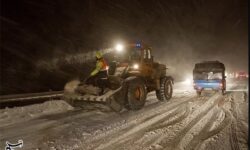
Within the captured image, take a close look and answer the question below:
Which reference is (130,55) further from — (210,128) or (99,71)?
(210,128)

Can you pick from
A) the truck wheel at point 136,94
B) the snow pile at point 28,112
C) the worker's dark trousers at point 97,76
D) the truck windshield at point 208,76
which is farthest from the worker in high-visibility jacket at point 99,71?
the truck windshield at point 208,76

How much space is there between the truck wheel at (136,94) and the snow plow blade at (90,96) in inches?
24.3

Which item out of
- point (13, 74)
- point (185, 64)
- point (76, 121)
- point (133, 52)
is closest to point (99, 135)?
point (76, 121)

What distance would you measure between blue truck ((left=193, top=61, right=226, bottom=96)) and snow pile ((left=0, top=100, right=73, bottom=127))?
8.26 meters

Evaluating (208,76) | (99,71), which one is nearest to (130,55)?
(99,71)

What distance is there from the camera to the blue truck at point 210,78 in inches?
631

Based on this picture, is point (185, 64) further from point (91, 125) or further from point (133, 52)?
point (91, 125)

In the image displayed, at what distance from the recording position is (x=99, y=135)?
728 cm

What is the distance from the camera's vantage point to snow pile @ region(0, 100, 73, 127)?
9.75 meters

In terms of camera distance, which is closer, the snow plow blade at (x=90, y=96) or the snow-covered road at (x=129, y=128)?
the snow-covered road at (x=129, y=128)

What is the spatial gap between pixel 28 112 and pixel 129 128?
521cm

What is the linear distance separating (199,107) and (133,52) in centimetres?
375

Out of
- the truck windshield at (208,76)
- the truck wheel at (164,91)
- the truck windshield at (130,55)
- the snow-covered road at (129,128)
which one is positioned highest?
the truck windshield at (130,55)

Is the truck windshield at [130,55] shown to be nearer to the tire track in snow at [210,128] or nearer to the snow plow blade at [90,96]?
the snow plow blade at [90,96]
